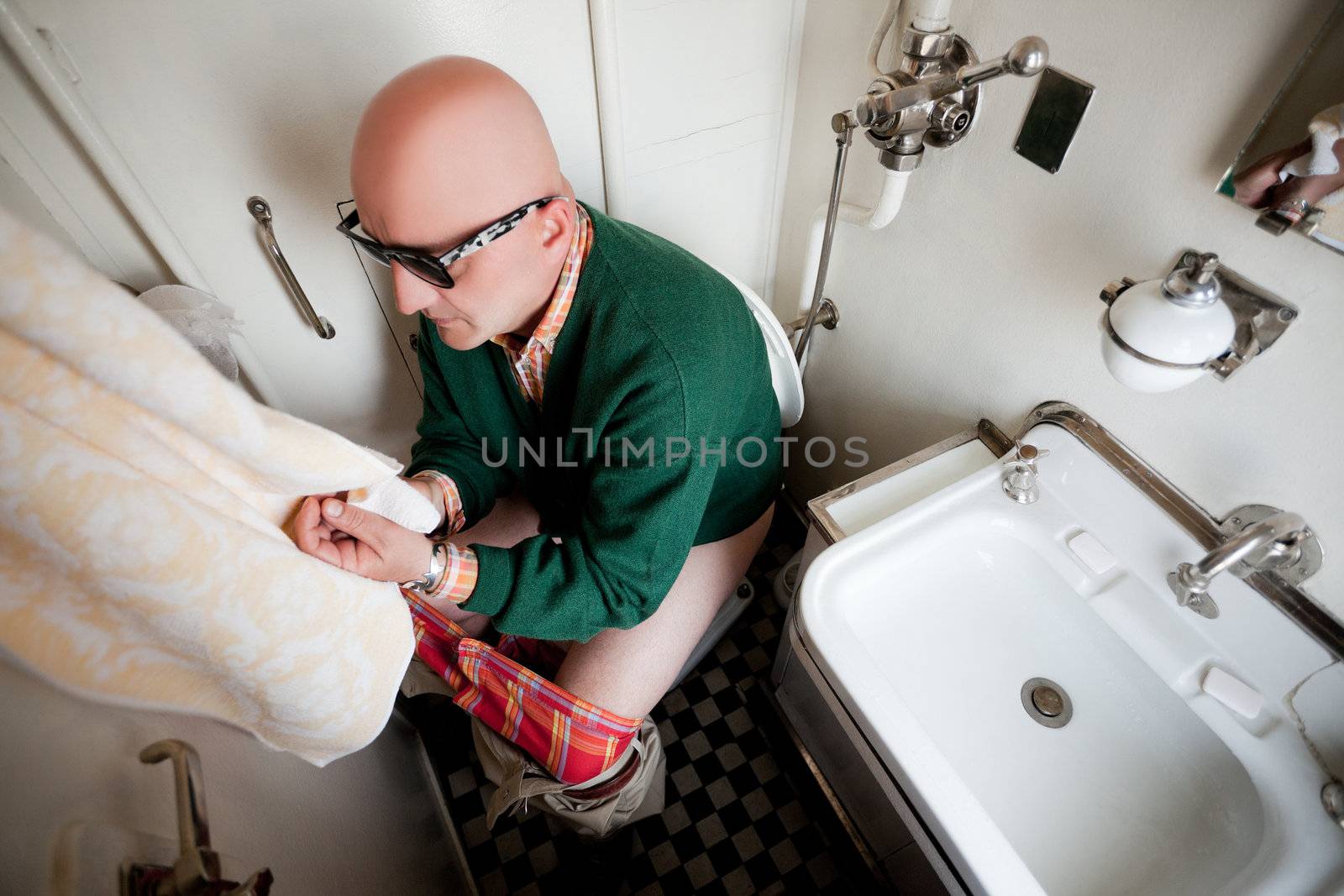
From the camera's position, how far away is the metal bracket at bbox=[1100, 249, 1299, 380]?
63cm

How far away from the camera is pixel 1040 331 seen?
88 cm

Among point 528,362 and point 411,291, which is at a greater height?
point 411,291

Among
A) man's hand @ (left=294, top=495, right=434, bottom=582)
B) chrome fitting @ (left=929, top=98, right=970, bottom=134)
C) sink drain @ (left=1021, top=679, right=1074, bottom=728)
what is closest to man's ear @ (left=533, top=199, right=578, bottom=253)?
man's hand @ (left=294, top=495, right=434, bottom=582)

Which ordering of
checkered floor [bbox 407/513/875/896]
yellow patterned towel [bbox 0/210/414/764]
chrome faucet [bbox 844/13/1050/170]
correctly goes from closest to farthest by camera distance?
yellow patterned towel [bbox 0/210/414/764], chrome faucet [bbox 844/13/1050/170], checkered floor [bbox 407/513/875/896]

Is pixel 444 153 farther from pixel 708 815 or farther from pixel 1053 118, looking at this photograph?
pixel 708 815

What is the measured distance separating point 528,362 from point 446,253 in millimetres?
244

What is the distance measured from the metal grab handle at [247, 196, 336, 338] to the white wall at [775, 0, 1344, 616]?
2.93 ft

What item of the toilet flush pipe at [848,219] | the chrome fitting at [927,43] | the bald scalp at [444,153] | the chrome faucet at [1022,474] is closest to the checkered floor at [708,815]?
the chrome faucet at [1022,474]

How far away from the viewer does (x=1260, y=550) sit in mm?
678

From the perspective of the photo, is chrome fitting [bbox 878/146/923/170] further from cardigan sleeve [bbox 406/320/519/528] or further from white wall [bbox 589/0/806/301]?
cardigan sleeve [bbox 406/320/519/528]

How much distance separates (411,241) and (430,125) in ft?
0.41

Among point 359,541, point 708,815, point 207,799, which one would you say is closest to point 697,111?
point 359,541

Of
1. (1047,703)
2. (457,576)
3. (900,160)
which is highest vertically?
(900,160)

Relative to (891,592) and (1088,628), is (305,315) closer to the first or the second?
(891,592)
